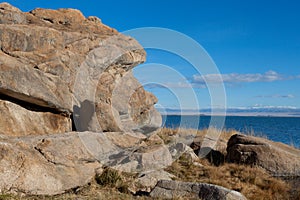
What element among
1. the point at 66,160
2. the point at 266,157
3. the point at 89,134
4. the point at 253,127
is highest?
the point at 89,134

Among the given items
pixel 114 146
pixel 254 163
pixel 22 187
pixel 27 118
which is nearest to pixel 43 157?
pixel 22 187

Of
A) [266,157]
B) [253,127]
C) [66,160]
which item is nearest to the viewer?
[66,160]

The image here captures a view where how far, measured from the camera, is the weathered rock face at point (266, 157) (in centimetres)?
1320

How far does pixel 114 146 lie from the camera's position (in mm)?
12359

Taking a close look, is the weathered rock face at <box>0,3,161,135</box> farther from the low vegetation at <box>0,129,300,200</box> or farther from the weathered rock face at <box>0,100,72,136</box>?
the low vegetation at <box>0,129,300,200</box>

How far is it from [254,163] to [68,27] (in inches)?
414

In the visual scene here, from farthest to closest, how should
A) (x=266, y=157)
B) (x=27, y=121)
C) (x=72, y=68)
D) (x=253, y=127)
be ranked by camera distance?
→ (x=253, y=127) < (x=266, y=157) < (x=72, y=68) < (x=27, y=121)

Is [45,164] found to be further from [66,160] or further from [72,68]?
[72,68]

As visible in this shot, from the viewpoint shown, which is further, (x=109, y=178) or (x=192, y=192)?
(x=109, y=178)

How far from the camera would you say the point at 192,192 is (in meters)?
8.98

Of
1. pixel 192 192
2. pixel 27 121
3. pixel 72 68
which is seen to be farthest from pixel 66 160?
pixel 72 68

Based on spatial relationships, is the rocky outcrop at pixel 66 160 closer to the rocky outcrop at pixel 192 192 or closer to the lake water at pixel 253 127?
the rocky outcrop at pixel 192 192

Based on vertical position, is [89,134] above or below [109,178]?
above

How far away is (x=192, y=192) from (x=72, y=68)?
720cm
